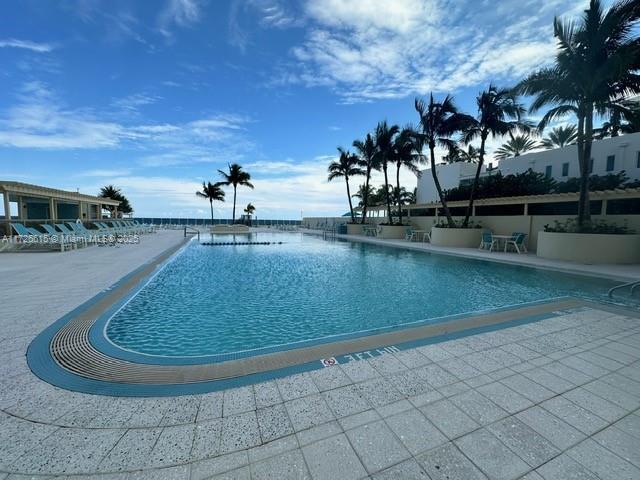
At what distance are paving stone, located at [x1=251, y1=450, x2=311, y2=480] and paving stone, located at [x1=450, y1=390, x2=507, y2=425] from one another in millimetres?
1171

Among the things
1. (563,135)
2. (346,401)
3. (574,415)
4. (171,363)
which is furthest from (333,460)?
(563,135)

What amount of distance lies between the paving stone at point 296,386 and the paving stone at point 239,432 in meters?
0.31

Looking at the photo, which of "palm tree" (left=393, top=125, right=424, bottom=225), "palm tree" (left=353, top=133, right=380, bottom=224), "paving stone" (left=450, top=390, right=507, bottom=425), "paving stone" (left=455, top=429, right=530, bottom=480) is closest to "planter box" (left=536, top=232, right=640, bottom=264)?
"palm tree" (left=393, top=125, right=424, bottom=225)

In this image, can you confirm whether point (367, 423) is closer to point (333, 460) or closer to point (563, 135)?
point (333, 460)

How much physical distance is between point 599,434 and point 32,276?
28.8 feet

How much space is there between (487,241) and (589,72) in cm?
642

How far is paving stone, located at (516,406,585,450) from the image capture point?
1620 millimetres

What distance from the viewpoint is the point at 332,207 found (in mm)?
32062

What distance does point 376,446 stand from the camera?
5.11 feet

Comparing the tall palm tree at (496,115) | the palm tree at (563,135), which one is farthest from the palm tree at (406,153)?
the palm tree at (563,135)

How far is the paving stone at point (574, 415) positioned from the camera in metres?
1.74

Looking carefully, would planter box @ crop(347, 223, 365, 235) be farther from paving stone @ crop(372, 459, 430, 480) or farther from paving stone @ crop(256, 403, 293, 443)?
paving stone @ crop(372, 459, 430, 480)

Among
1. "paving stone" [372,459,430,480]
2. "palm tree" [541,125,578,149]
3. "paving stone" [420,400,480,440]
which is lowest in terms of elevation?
"paving stone" [420,400,480,440]

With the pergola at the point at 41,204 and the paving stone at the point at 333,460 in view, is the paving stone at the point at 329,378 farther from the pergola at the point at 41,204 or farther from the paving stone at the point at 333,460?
the pergola at the point at 41,204
